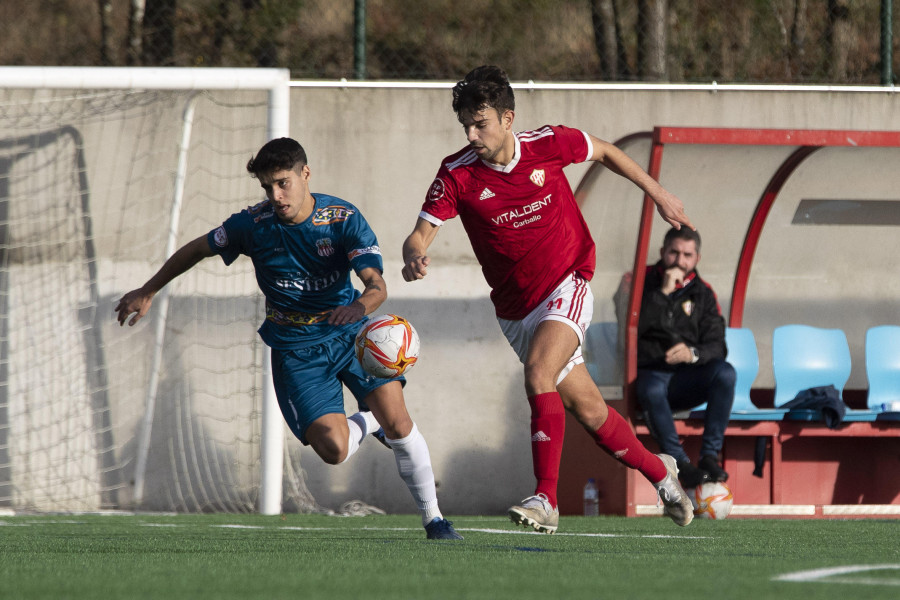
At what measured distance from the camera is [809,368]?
8469mm

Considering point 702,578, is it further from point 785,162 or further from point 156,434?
point 156,434

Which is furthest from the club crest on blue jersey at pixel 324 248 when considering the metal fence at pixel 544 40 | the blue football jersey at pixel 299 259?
the metal fence at pixel 544 40

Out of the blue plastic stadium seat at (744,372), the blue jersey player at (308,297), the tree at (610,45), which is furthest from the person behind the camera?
the tree at (610,45)

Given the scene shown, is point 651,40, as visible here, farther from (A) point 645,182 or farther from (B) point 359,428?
(B) point 359,428

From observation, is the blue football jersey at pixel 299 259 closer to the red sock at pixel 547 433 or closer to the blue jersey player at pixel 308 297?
the blue jersey player at pixel 308 297

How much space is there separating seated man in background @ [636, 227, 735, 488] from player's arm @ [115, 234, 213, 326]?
3.15m

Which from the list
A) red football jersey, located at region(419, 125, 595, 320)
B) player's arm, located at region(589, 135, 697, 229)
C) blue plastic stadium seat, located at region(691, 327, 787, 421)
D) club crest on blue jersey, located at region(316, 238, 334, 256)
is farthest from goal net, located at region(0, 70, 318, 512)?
player's arm, located at region(589, 135, 697, 229)

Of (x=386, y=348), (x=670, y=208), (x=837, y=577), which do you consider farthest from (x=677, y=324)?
(x=837, y=577)

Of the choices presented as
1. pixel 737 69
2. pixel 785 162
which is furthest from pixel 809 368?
pixel 737 69

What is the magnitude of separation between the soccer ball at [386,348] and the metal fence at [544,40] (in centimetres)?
463

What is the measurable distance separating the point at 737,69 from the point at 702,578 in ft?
23.2

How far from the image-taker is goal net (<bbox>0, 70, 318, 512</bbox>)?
877cm

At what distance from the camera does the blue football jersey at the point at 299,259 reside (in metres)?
5.52

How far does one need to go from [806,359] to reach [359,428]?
12.9 feet
